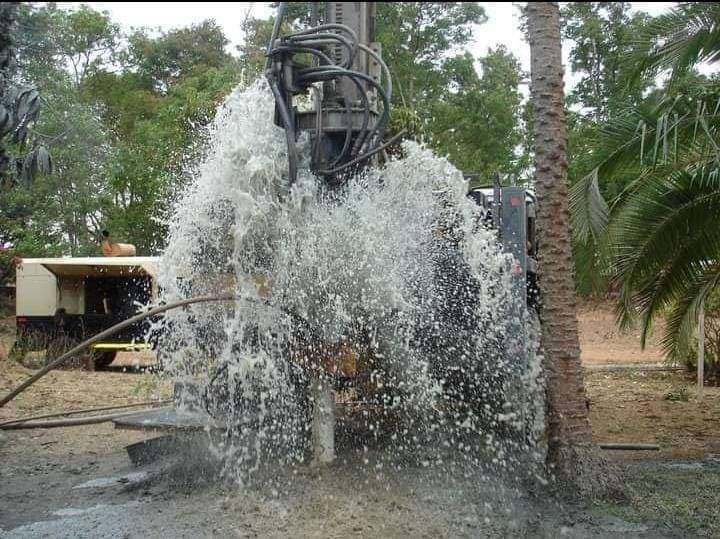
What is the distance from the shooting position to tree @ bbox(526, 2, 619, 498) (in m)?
5.83

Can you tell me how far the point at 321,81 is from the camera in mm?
5766

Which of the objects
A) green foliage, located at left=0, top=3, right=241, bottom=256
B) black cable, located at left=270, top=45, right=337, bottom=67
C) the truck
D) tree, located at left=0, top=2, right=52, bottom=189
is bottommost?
the truck

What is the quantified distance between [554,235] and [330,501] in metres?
2.29

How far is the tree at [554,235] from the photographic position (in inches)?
229

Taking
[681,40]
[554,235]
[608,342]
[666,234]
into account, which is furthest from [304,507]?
[608,342]

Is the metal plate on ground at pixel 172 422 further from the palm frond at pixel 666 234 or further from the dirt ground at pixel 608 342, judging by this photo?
the dirt ground at pixel 608 342

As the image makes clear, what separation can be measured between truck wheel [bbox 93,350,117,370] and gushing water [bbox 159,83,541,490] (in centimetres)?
987

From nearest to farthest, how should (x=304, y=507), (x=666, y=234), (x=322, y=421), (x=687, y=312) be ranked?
1. (x=304, y=507)
2. (x=322, y=421)
3. (x=666, y=234)
4. (x=687, y=312)

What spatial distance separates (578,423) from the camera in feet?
18.9

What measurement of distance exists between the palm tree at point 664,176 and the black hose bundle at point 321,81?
7.94 ft

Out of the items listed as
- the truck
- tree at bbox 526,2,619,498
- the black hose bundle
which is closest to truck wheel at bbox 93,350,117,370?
the truck

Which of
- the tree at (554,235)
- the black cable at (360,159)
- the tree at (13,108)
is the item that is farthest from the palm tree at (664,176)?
the tree at (13,108)

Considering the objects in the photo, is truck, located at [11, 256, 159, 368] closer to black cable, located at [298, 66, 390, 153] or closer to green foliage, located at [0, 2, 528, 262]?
green foliage, located at [0, 2, 528, 262]

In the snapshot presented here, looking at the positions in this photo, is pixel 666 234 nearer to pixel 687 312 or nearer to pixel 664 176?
pixel 664 176
